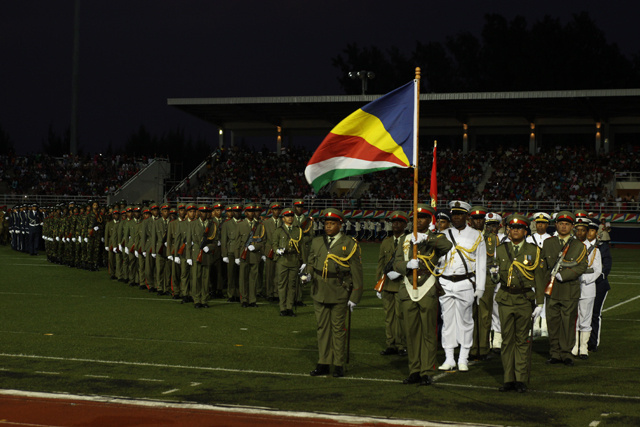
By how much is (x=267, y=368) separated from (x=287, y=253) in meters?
5.60

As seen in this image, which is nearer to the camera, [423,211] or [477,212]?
[423,211]

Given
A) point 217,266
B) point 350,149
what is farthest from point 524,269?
point 217,266

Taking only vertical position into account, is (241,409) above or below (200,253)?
below

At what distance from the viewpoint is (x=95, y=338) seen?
37.9 ft

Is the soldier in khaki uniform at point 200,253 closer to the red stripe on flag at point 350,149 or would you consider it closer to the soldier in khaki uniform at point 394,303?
the soldier in khaki uniform at point 394,303

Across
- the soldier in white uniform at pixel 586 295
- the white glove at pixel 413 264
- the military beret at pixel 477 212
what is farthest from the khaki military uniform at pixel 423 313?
the soldier in white uniform at pixel 586 295

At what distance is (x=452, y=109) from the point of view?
47.9 meters

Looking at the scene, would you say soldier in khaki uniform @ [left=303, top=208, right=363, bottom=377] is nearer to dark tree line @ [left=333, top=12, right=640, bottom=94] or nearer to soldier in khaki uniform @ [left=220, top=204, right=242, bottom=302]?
soldier in khaki uniform @ [left=220, top=204, right=242, bottom=302]

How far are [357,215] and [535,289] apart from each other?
1349 inches

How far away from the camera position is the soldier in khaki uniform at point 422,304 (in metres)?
8.55

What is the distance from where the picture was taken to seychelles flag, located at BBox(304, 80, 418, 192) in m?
9.08

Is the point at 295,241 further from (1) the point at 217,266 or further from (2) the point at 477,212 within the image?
(2) the point at 477,212

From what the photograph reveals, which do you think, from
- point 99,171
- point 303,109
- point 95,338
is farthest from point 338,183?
point 95,338

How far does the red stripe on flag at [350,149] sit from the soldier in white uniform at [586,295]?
311 centimetres
